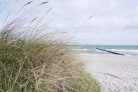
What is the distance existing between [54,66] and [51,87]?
21 cm

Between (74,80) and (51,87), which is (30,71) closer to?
(51,87)

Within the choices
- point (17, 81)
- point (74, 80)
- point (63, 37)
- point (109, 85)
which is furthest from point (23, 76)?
point (109, 85)

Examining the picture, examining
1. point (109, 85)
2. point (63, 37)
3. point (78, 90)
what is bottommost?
point (109, 85)

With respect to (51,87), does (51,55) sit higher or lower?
higher

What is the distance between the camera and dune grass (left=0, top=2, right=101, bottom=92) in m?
2.52

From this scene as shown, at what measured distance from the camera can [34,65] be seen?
2789mm

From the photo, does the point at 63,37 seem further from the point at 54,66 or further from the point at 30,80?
the point at 30,80

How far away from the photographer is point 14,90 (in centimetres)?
244

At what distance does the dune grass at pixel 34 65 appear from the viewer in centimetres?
252

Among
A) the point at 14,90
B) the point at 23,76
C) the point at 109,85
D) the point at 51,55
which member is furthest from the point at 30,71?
the point at 109,85

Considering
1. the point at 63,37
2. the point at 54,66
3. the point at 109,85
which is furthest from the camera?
the point at 109,85

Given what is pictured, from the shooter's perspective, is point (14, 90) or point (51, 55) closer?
point (14, 90)

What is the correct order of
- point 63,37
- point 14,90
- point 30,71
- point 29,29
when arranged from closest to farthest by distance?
point 14,90 < point 30,71 < point 29,29 < point 63,37

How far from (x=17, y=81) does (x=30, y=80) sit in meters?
0.11
